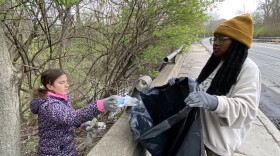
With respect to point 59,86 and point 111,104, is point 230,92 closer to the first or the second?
point 111,104

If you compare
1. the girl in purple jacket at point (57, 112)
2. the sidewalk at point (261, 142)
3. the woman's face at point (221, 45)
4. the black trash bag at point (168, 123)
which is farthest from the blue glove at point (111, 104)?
the sidewalk at point (261, 142)

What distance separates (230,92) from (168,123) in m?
0.50

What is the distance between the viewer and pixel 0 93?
1967 mm

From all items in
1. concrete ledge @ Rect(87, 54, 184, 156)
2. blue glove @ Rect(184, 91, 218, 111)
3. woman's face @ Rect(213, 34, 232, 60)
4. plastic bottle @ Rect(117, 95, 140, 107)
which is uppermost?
woman's face @ Rect(213, 34, 232, 60)

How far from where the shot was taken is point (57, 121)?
6.66 ft

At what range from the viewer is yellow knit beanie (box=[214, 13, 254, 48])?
2016 mm

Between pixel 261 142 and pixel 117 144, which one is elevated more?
pixel 117 144

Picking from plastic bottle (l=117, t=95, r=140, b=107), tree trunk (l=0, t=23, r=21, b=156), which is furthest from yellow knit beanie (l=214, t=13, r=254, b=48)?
tree trunk (l=0, t=23, r=21, b=156)

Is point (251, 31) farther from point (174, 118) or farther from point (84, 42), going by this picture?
point (84, 42)

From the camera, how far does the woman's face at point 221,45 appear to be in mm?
2092

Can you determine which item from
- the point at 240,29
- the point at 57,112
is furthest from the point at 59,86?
the point at 240,29

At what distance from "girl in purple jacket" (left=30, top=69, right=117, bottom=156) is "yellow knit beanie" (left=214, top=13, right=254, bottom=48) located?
98 cm

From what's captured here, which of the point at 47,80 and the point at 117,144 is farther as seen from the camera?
the point at 117,144

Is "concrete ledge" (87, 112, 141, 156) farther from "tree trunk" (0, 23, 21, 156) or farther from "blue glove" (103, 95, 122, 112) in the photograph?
"tree trunk" (0, 23, 21, 156)
